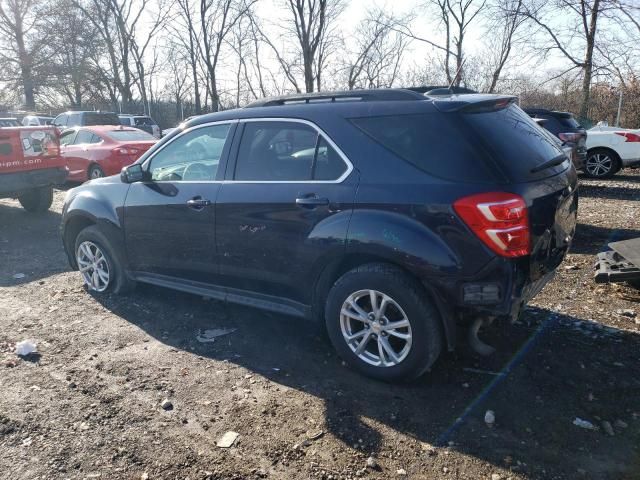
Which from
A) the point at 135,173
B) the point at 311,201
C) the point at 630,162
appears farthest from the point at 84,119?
the point at 311,201

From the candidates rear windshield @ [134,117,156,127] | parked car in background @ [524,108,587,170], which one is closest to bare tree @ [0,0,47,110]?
rear windshield @ [134,117,156,127]

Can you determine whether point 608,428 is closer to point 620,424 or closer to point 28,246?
point 620,424

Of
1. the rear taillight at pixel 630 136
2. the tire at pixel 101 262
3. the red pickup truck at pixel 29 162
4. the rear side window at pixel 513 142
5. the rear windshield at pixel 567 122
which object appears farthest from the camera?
the rear taillight at pixel 630 136

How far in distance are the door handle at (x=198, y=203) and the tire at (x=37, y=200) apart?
6770 millimetres

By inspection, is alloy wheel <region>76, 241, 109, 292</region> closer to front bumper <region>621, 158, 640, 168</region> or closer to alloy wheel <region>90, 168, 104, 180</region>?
alloy wheel <region>90, 168, 104, 180</region>

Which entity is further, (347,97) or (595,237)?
(595,237)

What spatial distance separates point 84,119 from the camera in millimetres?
18375

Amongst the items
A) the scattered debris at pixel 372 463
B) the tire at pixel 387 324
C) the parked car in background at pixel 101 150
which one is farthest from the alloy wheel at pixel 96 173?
the scattered debris at pixel 372 463

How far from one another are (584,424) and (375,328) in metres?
1.35

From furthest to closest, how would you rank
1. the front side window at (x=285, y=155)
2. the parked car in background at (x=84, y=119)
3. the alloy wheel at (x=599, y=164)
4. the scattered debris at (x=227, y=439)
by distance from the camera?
the parked car in background at (x=84, y=119)
the alloy wheel at (x=599, y=164)
the front side window at (x=285, y=155)
the scattered debris at (x=227, y=439)

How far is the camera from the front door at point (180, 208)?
4227mm

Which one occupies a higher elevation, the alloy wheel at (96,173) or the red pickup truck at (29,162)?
the red pickup truck at (29,162)

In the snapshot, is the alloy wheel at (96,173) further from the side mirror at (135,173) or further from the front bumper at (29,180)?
the side mirror at (135,173)

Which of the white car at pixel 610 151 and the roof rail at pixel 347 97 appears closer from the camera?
the roof rail at pixel 347 97
